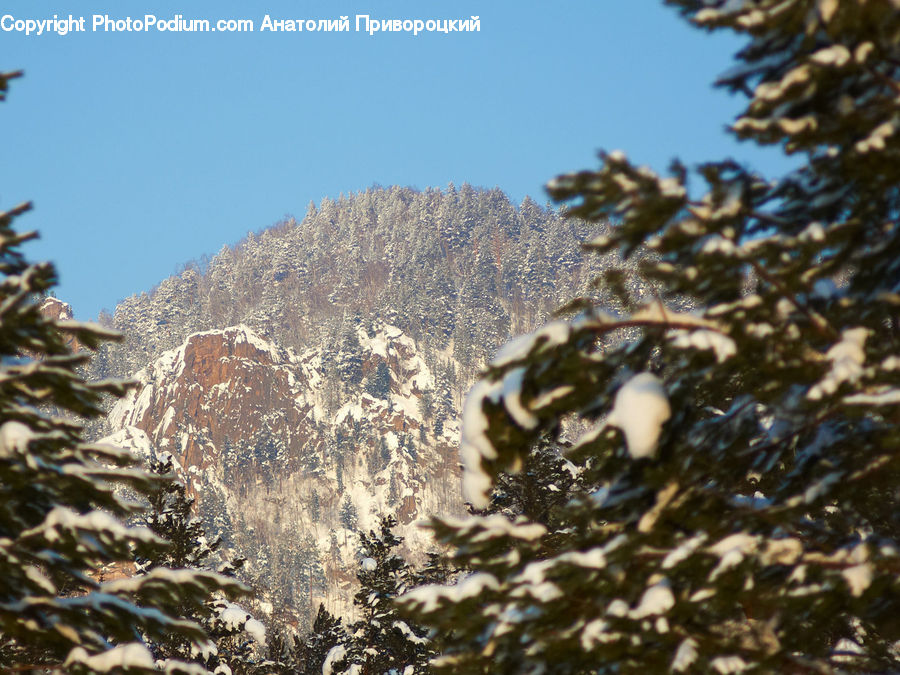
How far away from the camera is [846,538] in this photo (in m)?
5.43

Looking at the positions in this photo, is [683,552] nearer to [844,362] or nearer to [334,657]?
[844,362]

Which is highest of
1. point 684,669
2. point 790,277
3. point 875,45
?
point 875,45

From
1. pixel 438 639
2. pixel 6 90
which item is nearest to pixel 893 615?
pixel 438 639

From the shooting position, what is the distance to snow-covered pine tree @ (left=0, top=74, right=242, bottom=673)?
569 centimetres

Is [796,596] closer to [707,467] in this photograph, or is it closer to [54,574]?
[707,467]

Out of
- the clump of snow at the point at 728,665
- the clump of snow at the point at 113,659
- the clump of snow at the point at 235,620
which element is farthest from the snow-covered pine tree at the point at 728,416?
the clump of snow at the point at 235,620

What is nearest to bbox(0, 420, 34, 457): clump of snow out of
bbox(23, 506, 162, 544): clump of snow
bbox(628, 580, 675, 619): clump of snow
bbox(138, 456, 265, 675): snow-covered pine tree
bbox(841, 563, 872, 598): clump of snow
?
bbox(23, 506, 162, 544): clump of snow

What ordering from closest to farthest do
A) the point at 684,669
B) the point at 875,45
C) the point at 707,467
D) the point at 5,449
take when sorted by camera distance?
the point at 684,669 → the point at 875,45 → the point at 707,467 → the point at 5,449

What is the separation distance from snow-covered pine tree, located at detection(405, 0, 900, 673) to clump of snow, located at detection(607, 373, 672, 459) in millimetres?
12

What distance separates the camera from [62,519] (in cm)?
566

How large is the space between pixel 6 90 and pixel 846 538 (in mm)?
7376

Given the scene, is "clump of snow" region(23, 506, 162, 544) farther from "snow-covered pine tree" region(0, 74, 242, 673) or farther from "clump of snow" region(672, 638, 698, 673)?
"clump of snow" region(672, 638, 698, 673)

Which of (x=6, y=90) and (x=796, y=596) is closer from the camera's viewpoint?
(x=796, y=596)

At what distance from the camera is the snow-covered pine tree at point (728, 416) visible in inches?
181
